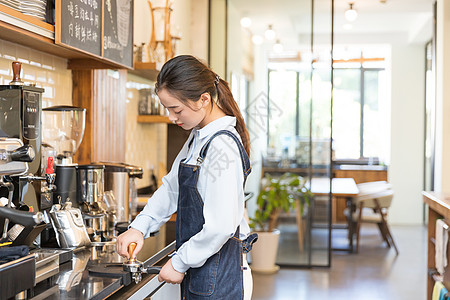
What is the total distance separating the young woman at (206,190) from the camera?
159cm

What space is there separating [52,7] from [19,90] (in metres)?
0.39

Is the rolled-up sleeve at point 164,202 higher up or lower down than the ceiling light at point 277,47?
lower down

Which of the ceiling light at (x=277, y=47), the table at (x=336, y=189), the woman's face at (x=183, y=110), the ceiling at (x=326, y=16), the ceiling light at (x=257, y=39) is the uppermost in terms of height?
the ceiling at (x=326, y=16)

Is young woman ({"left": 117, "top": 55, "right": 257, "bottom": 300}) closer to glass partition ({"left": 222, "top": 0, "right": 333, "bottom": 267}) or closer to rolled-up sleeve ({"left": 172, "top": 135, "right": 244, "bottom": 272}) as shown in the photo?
rolled-up sleeve ({"left": 172, "top": 135, "right": 244, "bottom": 272})

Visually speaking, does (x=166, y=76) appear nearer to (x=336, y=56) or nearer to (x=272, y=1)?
(x=272, y=1)

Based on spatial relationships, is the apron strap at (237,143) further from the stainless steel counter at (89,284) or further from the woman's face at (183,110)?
the stainless steel counter at (89,284)

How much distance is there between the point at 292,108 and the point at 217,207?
172 inches

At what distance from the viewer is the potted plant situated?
562 cm

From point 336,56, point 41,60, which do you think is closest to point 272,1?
point 41,60

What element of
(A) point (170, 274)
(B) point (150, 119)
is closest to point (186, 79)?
(A) point (170, 274)

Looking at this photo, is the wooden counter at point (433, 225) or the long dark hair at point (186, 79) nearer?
the long dark hair at point (186, 79)

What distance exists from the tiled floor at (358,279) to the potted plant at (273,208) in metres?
0.18

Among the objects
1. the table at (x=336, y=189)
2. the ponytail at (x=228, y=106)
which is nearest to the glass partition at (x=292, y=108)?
the table at (x=336, y=189)

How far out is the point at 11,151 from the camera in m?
1.65
